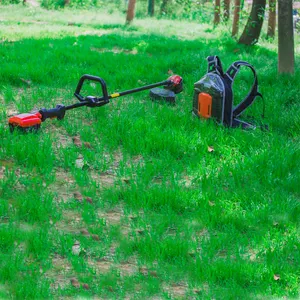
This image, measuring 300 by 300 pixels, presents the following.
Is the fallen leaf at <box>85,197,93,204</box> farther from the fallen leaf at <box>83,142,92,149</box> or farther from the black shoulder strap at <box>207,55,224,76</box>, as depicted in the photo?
the black shoulder strap at <box>207,55,224,76</box>

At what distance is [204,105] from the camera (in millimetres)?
7273

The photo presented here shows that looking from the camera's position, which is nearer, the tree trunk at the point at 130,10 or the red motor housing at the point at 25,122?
the red motor housing at the point at 25,122

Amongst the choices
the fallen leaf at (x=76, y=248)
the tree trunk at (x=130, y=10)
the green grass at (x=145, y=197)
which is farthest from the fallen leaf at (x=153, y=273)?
the tree trunk at (x=130, y=10)

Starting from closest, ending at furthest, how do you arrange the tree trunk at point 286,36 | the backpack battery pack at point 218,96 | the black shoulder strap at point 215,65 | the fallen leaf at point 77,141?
the fallen leaf at point 77,141
the backpack battery pack at point 218,96
the black shoulder strap at point 215,65
the tree trunk at point 286,36

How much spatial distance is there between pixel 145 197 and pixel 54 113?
82.9 inches

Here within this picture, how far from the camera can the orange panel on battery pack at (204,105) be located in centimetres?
718

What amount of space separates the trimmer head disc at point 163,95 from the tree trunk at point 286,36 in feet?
6.91

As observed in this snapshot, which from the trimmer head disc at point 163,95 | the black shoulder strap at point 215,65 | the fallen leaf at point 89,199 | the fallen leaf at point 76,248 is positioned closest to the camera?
the fallen leaf at point 76,248

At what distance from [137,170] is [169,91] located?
2.64m

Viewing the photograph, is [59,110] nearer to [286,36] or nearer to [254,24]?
[286,36]

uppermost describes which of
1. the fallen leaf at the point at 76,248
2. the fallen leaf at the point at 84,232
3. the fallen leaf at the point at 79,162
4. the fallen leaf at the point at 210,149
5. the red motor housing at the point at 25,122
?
the red motor housing at the point at 25,122

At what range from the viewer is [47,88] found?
848 cm

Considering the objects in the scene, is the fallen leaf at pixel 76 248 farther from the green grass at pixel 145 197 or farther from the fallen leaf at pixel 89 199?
the fallen leaf at pixel 89 199

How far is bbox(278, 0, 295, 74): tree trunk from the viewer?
29.6 ft
